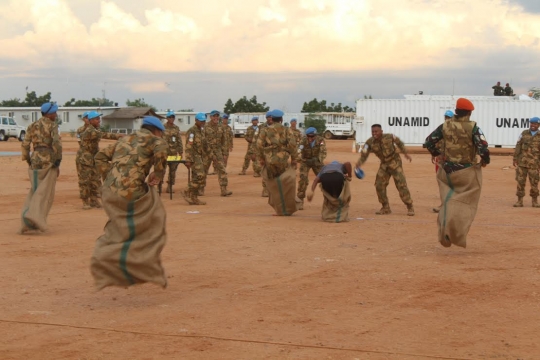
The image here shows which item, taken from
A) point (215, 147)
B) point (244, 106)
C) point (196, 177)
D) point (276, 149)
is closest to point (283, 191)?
point (276, 149)

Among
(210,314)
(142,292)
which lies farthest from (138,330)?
(142,292)

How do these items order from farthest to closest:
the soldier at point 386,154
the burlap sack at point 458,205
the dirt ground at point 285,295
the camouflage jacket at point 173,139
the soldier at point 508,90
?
the soldier at point 508,90
the camouflage jacket at point 173,139
the soldier at point 386,154
the burlap sack at point 458,205
the dirt ground at point 285,295

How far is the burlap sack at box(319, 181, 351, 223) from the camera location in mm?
13953

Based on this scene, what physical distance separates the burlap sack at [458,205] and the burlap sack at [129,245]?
418cm

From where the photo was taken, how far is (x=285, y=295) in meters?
8.14

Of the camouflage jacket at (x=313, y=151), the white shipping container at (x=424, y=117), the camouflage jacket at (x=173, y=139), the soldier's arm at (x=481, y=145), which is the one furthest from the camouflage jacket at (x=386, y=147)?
the white shipping container at (x=424, y=117)

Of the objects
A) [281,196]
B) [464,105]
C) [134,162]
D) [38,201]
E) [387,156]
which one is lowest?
[281,196]

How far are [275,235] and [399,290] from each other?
4.21 metres

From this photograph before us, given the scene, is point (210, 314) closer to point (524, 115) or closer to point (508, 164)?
point (508, 164)

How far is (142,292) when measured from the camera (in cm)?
838

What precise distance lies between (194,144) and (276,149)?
332 cm

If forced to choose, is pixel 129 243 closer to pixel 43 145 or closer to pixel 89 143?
pixel 43 145

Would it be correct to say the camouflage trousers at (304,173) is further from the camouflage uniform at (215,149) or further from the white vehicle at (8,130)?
the white vehicle at (8,130)

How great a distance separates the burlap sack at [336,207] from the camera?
45.8 feet
